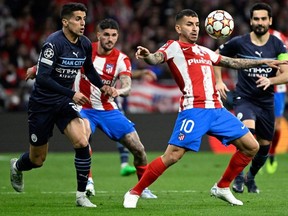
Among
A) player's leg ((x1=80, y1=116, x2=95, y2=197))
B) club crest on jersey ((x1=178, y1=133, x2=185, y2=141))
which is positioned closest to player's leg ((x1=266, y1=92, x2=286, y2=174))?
player's leg ((x1=80, y1=116, x2=95, y2=197))

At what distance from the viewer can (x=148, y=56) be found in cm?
943

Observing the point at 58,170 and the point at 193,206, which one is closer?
the point at 193,206

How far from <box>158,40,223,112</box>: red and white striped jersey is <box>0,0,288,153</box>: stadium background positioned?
9406 millimetres

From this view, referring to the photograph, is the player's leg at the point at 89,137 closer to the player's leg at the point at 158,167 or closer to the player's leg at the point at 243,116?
the player's leg at the point at 158,167

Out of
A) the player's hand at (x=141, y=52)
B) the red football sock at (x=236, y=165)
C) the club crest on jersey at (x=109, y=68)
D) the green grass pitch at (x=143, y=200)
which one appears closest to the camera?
the player's hand at (x=141, y=52)

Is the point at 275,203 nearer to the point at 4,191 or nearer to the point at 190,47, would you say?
the point at 190,47

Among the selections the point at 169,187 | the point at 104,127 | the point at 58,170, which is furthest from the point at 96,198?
the point at 58,170

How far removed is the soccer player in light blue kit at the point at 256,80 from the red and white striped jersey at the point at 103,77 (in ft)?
4.59

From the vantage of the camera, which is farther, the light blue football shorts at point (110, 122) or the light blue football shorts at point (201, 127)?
the light blue football shorts at point (110, 122)

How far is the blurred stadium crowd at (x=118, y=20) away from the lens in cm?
2111

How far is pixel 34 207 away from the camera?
9.95 meters

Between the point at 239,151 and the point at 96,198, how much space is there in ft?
7.08

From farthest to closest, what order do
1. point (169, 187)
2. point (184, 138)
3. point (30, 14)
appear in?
point (30, 14), point (169, 187), point (184, 138)

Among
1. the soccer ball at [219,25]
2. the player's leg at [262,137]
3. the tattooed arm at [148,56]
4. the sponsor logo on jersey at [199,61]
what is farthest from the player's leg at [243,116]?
the tattooed arm at [148,56]
